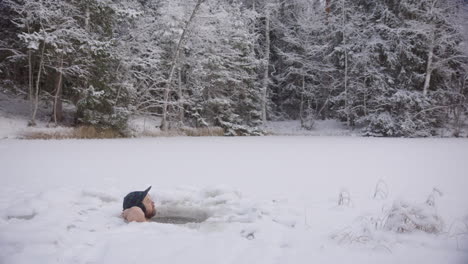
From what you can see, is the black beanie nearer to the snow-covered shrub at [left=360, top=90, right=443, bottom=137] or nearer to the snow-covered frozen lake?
the snow-covered frozen lake

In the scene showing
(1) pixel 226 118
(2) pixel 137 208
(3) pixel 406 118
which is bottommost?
(2) pixel 137 208

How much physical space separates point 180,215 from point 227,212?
1.98 ft

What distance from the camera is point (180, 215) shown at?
3541mm

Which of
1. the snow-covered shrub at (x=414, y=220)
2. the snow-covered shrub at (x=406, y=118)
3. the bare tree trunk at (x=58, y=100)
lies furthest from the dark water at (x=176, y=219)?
the snow-covered shrub at (x=406, y=118)

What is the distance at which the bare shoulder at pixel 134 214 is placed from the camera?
2961 millimetres

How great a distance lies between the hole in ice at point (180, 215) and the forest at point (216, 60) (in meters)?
9.27

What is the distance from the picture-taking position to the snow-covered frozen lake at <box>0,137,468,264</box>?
2.27 m

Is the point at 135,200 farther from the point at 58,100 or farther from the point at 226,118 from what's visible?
the point at 226,118

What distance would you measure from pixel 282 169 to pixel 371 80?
45.6ft

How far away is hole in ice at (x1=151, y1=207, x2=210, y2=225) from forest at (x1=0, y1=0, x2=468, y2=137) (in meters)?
9.27

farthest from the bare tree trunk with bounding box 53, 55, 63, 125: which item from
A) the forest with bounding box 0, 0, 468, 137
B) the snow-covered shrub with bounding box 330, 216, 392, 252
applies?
the snow-covered shrub with bounding box 330, 216, 392, 252

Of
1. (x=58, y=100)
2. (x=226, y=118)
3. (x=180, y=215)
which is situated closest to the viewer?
(x=180, y=215)

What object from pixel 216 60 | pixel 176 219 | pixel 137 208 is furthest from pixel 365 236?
pixel 216 60

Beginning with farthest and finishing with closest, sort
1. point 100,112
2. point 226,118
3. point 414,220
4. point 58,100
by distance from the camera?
1. point 226,118
2. point 58,100
3. point 100,112
4. point 414,220
